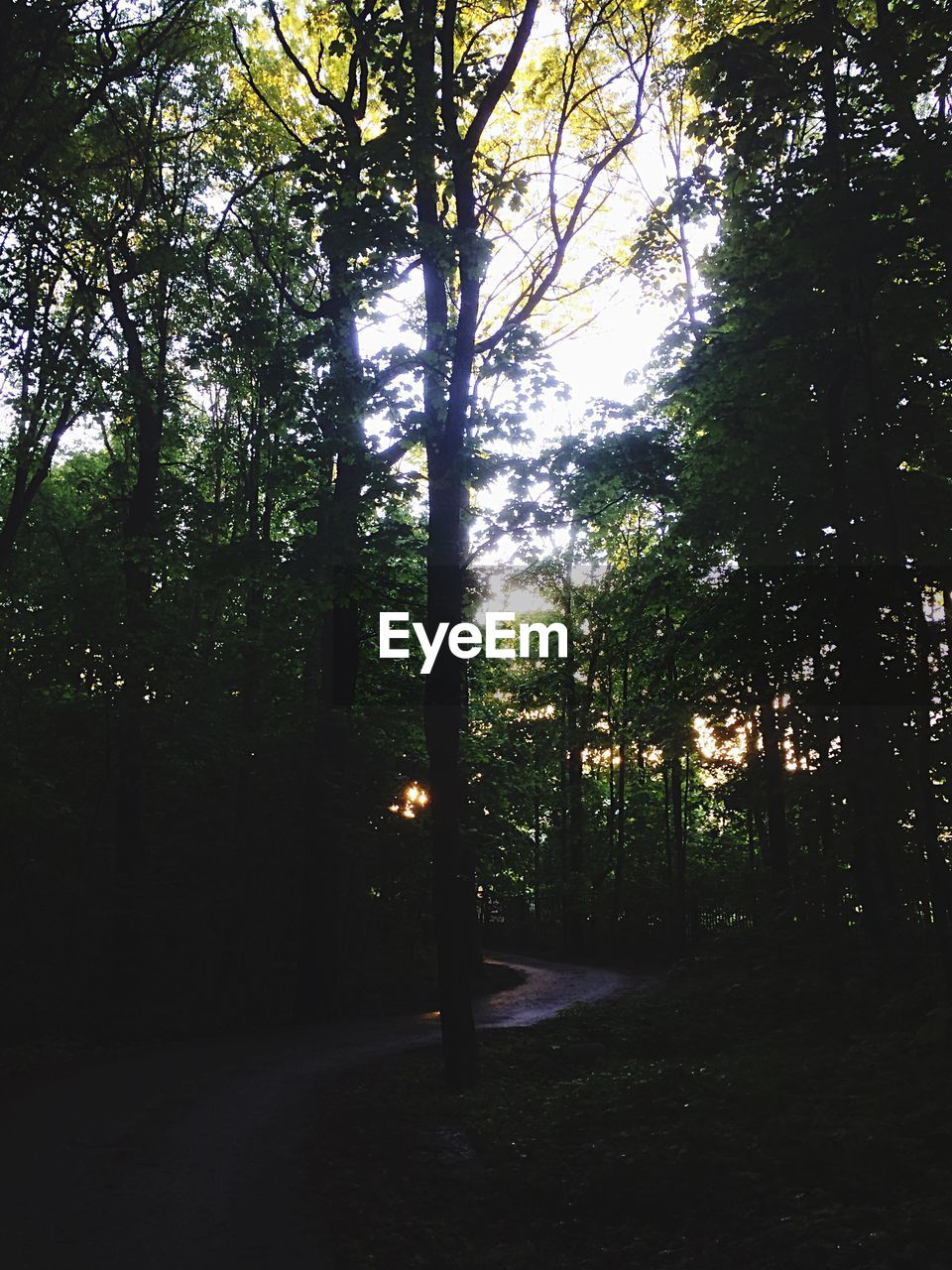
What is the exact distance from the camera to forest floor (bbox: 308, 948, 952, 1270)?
554 cm

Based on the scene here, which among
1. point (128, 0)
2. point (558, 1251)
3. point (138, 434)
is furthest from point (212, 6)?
point (558, 1251)

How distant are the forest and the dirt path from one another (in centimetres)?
139

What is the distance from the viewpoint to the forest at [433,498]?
9984mm

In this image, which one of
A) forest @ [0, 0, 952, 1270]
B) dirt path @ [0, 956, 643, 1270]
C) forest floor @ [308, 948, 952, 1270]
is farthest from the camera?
forest @ [0, 0, 952, 1270]

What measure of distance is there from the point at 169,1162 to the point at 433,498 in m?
7.93

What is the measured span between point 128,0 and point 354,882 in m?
17.9

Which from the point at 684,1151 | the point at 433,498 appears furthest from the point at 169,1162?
the point at 433,498

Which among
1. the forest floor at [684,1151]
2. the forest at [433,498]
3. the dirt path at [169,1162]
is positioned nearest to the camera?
the forest floor at [684,1151]

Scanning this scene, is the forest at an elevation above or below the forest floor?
above

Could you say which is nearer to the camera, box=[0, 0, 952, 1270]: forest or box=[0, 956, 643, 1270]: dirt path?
box=[0, 956, 643, 1270]: dirt path

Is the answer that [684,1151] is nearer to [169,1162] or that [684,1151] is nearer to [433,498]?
[169,1162]

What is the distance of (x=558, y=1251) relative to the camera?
594 cm

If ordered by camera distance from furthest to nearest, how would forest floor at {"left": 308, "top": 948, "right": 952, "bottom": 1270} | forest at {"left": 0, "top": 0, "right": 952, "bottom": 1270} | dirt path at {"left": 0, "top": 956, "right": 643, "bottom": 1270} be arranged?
forest at {"left": 0, "top": 0, "right": 952, "bottom": 1270} → dirt path at {"left": 0, "top": 956, "right": 643, "bottom": 1270} → forest floor at {"left": 308, "top": 948, "right": 952, "bottom": 1270}

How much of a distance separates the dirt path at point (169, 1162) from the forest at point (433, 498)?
1.39 metres
